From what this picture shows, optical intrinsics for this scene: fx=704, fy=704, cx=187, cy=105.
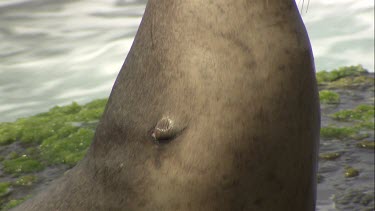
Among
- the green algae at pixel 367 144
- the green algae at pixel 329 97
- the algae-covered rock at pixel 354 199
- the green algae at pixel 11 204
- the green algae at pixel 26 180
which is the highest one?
the green algae at pixel 329 97

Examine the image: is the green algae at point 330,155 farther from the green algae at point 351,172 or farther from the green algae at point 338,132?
the green algae at point 338,132

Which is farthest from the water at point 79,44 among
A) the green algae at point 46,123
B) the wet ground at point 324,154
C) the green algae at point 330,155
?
the green algae at point 330,155

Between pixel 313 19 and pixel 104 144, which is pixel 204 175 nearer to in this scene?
pixel 104 144

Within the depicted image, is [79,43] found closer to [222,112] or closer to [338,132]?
[338,132]

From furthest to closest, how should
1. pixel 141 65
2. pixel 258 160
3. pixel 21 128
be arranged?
pixel 21 128, pixel 141 65, pixel 258 160

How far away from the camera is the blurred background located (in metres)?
11.4

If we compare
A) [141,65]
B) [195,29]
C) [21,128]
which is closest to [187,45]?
[195,29]

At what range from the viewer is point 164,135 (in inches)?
110

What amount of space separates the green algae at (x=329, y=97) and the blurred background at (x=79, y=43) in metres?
4.38

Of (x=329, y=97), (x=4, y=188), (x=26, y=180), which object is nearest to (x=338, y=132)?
(x=329, y=97)

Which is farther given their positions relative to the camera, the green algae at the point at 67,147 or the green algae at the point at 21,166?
the green algae at the point at 67,147

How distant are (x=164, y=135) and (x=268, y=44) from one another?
1.79 feet

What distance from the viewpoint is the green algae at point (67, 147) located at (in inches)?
217

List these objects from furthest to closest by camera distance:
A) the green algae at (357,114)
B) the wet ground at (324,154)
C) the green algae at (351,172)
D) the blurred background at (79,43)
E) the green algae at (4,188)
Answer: the blurred background at (79,43) < the green algae at (357,114) < the green algae at (351,172) < the green algae at (4,188) < the wet ground at (324,154)
